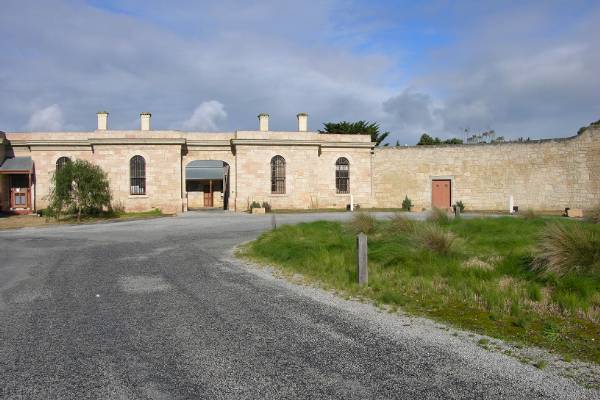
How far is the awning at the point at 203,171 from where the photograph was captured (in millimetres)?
30391

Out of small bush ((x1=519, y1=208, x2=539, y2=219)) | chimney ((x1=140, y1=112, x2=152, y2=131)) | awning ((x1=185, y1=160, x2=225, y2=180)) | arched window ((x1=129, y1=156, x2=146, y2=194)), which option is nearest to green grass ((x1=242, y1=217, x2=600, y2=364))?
small bush ((x1=519, y1=208, x2=539, y2=219))

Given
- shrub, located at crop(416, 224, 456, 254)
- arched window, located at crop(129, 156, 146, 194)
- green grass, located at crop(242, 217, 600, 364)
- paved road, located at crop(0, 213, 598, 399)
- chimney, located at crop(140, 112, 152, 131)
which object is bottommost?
paved road, located at crop(0, 213, 598, 399)

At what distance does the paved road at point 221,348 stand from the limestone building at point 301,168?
2131 cm

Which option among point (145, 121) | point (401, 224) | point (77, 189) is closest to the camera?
point (401, 224)

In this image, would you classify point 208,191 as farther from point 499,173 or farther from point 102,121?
point 499,173

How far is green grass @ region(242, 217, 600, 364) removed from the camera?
480 cm

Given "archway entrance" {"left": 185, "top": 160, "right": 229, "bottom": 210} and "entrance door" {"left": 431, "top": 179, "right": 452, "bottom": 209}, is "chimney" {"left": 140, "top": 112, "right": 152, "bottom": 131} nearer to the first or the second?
"archway entrance" {"left": 185, "top": 160, "right": 229, "bottom": 210}

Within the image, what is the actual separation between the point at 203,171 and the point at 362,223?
20473mm

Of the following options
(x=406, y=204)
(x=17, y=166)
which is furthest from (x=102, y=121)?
(x=406, y=204)

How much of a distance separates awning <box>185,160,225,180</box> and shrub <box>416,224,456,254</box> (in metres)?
23.3

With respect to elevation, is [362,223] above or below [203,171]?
below

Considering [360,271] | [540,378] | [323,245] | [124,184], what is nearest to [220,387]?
[540,378]

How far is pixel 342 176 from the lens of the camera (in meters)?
31.2

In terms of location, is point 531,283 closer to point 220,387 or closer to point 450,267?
point 450,267
